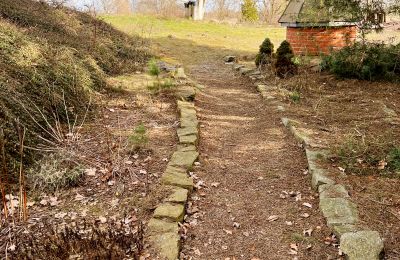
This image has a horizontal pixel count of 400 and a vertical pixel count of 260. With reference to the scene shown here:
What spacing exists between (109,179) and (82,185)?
0.94 ft

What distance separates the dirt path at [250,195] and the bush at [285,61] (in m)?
2.47

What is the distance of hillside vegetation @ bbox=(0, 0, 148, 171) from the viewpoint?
461cm

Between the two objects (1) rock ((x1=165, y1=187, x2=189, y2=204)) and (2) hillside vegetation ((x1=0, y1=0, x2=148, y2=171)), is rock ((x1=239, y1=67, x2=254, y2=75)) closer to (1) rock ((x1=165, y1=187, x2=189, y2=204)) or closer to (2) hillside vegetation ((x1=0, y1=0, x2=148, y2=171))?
(2) hillside vegetation ((x1=0, y1=0, x2=148, y2=171))

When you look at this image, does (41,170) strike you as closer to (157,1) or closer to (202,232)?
(202,232)

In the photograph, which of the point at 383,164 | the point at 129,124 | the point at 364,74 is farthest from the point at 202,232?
the point at 364,74

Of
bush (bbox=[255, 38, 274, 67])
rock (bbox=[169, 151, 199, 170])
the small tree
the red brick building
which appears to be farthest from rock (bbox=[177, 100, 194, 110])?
the small tree

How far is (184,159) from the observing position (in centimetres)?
469

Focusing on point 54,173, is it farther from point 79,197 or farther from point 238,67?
point 238,67

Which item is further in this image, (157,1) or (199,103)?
(157,1)

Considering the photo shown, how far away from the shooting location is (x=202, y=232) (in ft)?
11.6

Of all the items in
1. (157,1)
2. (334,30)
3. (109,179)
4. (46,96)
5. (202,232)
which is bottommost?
(202,232)

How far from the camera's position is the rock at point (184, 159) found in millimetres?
4524

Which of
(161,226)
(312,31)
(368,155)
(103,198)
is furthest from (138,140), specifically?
(312,31)

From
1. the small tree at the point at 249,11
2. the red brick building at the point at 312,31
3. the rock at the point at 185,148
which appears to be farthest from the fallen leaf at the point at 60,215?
the small tree at the point at 249,11
